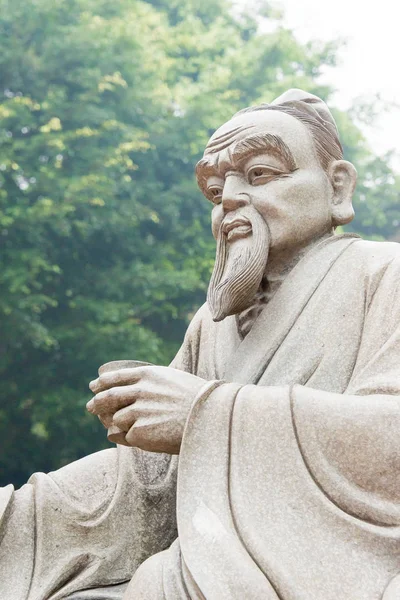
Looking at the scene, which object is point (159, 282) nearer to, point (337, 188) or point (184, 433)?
point (337, 188)

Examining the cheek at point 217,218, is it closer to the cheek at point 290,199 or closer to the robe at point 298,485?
the cheek at point 290,199

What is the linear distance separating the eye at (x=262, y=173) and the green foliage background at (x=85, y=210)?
707 centimetres

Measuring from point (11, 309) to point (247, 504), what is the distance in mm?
7950

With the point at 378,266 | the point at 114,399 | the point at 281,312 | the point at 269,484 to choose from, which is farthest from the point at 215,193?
the point at 269,484

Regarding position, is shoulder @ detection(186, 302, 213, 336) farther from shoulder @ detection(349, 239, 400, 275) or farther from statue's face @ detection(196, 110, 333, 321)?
shoulder @ detection(349, 239, 400, 275)

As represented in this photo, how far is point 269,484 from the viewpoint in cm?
226

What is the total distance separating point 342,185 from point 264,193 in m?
0.34

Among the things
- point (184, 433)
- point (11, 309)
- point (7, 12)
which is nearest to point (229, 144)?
point (184, 433)

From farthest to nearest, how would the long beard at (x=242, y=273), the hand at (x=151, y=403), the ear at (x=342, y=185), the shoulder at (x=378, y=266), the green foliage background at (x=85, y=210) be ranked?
the green foliage background at (x=85, y=210) < the ear at (x=342, y=185) < the long beard at (x=242, y=273) < the shoulder at (x=378, y=266) < the hand at (x=151, y=403)

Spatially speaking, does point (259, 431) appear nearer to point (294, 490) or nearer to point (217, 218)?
point (294, 490)

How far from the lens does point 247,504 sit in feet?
7.38

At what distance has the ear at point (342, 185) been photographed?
303cm

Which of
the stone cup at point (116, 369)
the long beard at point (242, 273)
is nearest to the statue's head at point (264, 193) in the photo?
the long beard at point (242, 273)

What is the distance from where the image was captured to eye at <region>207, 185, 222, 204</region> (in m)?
3.04
